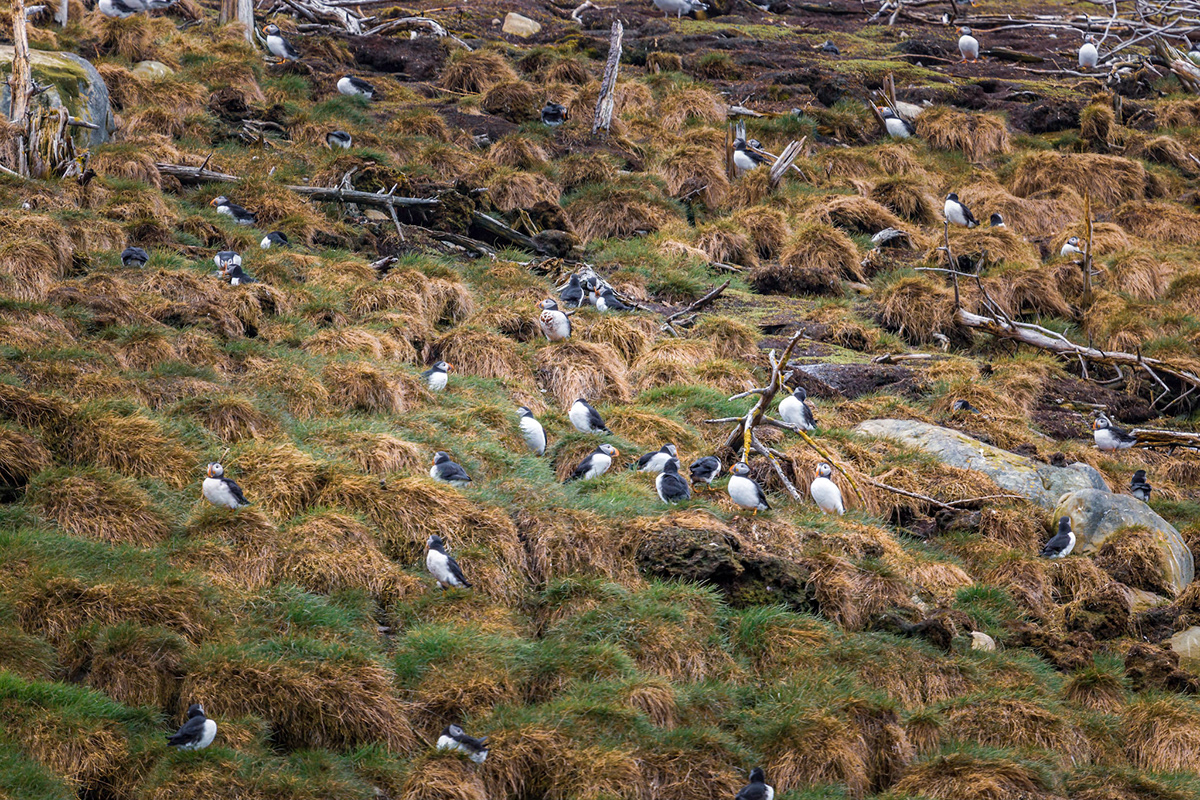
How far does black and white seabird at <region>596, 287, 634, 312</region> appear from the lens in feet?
42.2

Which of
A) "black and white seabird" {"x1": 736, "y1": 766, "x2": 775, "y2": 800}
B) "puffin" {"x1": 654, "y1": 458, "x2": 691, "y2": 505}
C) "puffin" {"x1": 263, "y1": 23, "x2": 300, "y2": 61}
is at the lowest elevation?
"puffin" {"x1": 263, "y1": 23, "x2": 300, "y2": 61}

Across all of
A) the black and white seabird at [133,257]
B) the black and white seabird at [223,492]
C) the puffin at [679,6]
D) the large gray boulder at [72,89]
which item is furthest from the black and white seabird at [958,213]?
the black and white seabird at [223,492]

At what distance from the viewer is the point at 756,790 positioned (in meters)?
6.18

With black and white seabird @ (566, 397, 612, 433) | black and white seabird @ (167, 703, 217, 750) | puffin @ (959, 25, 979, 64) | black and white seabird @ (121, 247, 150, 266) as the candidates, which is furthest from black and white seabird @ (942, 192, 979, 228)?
black and white seabird @ (167, 703, 217, 750)

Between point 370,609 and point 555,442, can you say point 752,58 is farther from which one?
point 370,609

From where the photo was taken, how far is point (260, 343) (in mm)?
10398

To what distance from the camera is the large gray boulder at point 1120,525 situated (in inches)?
387

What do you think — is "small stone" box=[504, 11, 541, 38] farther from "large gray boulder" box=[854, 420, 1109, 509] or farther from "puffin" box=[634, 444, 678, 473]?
"puffin" box=[634, 444, 678, 473]

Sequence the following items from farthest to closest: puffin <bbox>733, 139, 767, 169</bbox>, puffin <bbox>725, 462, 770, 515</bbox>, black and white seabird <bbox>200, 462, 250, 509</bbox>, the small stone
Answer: the small stone
puffin <bbox>733, 139, 767, 169</bbox>
puffin <bbox>725, 462, 770, 515</bbox>
black and white seabird <bbox>200, 462, 250, 509</bbox>

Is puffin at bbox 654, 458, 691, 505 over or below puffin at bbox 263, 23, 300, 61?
over

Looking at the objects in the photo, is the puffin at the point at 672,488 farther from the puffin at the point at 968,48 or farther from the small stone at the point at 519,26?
the puffin at the point at 968,48

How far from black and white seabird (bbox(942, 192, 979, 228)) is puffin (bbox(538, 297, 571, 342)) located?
745cm

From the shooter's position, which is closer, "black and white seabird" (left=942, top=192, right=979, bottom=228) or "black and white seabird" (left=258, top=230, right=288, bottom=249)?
"black and white seabird" (left=258, top=230, right=288, bottom=249)

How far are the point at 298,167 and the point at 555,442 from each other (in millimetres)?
6615
